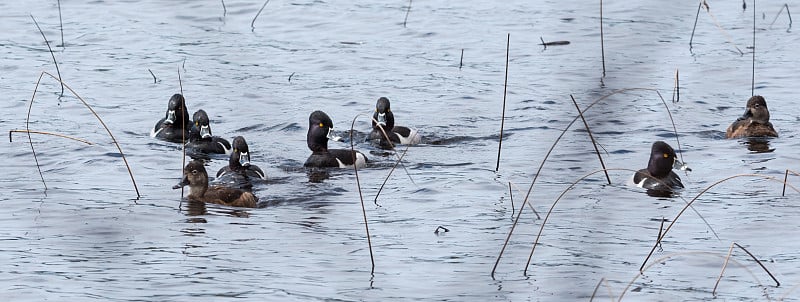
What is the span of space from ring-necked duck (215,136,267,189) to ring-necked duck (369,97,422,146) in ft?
6.25

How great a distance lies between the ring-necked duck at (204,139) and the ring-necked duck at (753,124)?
508 cm

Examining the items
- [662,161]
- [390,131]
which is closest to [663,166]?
[662,161]

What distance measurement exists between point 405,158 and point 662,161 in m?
2.57

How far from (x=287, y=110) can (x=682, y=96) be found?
4620 millimetres

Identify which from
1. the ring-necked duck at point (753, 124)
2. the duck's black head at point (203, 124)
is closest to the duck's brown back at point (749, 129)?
the ring-necked duck at point (753, 124)

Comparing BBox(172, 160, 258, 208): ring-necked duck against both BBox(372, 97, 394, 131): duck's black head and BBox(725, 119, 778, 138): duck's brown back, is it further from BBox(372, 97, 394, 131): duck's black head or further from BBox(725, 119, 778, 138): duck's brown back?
BBox(725, 119, 778, 138): duck's brown back

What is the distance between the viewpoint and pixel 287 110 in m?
13.8

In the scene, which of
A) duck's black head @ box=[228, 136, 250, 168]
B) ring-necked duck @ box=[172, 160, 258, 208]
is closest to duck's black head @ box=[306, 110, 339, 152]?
duck's black head @ box=[228, 136, 250, 168]

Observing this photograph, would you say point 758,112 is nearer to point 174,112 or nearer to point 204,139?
point 204,139

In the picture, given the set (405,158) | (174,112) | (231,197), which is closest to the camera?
(231,197)

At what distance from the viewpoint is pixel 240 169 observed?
35.4 ft

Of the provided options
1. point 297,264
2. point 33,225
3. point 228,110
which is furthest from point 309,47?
point 297,264

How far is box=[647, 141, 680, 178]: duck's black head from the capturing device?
10398 mm

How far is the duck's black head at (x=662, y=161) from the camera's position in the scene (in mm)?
10398
